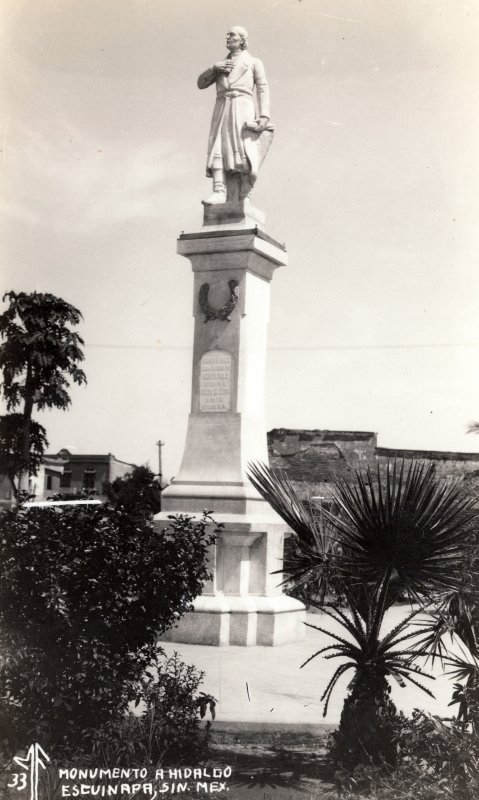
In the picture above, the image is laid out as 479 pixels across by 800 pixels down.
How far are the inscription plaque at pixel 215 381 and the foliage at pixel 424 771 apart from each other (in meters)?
6.09

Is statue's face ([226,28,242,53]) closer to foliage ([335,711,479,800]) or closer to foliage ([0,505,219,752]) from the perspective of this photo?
foliage ([0,505,219,752])

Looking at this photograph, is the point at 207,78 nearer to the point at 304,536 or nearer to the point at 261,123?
the point at 261,123

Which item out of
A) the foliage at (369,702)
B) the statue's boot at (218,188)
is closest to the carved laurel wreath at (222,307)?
the statue's boot at (218,188)

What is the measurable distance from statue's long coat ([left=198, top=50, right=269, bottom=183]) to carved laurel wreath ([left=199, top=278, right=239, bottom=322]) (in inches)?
53.9

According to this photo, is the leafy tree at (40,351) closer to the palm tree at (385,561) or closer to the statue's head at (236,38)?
the statue's head at (236,38)

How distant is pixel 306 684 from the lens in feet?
27.8

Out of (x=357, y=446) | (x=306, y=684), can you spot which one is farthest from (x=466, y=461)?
(x=306, y=684)

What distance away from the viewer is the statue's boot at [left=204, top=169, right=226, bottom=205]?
11.5m

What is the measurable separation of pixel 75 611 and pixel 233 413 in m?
5.70

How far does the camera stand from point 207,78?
1150 centimetres

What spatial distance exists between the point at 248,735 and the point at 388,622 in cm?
806

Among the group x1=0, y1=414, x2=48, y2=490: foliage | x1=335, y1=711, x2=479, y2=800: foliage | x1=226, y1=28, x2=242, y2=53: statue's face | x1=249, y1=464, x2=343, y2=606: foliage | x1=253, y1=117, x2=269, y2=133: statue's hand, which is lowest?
x1=335, y1=711, x2=479, y2=800: foliage

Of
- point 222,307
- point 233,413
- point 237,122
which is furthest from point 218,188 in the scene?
point 233,413

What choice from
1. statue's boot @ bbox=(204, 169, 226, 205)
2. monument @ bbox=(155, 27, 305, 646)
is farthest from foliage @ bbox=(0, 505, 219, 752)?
statue's boot @ bbox=(204, 169, 226, 205)
